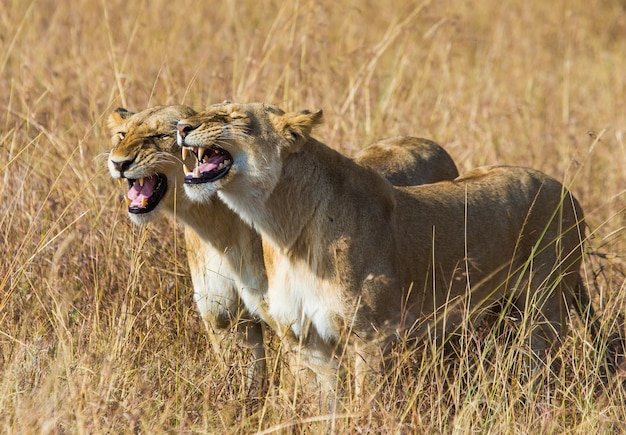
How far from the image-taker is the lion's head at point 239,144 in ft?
14.3

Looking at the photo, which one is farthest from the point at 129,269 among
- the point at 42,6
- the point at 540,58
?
the point at 540,58

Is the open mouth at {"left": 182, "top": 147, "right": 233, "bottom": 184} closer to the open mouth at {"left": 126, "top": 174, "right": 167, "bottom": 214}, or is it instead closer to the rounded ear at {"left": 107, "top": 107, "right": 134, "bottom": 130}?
the open mouth at {"left": 126, "top": 174, "right": 167, "bottom": 214}

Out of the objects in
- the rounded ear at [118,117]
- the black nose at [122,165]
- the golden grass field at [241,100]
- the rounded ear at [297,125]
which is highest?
the rounded ear at [297,125]

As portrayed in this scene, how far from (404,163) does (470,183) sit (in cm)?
75

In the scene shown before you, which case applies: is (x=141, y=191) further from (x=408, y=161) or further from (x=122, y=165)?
(x=408, y=161)

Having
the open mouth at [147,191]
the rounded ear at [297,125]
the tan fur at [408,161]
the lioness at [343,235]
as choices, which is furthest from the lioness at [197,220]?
the tan fur at [408,161]

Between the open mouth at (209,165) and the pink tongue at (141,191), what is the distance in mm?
375

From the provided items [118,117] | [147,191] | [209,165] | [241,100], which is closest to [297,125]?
[209,165]

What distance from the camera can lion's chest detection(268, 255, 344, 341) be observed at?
4.43m

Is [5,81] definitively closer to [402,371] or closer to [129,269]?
[129,269]

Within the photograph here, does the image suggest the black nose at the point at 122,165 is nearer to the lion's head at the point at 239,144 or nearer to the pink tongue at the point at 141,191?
the pink tongue at the point at 141,191

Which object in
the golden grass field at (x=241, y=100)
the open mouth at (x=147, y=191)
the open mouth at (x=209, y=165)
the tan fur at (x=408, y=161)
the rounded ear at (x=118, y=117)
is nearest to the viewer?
the golden grass field at (x=241, y=100)

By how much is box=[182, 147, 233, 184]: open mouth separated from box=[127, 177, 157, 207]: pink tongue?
1.23ft

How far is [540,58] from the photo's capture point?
10.6m
